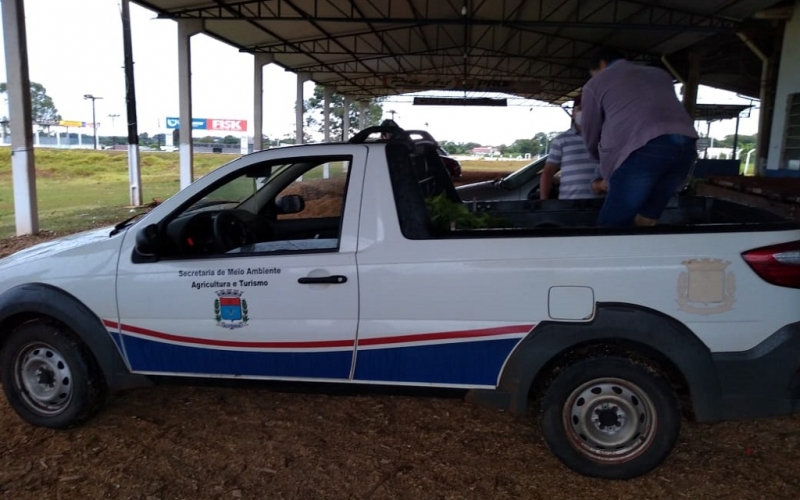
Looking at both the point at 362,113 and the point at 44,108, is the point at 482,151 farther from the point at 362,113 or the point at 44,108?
the point at 44,108

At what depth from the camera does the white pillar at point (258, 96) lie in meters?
20.2

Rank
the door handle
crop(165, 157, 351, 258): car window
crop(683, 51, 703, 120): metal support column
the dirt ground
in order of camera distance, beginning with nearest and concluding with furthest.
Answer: the dirt ground < the door handle < crop(165, 157, 351, 258): car window < crop(683, 51, 703, 120): metal support column

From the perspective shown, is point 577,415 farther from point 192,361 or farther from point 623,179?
point 192,361

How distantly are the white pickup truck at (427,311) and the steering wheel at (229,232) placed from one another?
0.05 ft

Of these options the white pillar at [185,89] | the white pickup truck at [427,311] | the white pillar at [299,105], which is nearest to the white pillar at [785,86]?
the white pickup truck at [427,311]

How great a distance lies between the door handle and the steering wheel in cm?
60

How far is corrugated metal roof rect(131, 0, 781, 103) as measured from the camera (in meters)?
14.0

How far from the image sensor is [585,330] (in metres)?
2.90

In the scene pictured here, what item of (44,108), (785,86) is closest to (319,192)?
(785,86)

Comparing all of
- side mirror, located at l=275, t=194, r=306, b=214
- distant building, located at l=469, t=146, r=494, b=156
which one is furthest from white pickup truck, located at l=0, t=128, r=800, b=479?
distant building, located at l=469, t=146, r=494, b=156

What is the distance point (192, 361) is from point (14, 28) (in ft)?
31.0

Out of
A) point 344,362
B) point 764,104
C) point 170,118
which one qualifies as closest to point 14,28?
point 344,362

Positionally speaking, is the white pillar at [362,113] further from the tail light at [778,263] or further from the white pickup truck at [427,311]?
the tail light at [778,263]

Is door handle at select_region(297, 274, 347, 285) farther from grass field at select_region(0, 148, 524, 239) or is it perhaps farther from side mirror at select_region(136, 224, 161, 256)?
grass field at select_region(0, 148, 524, 239)
